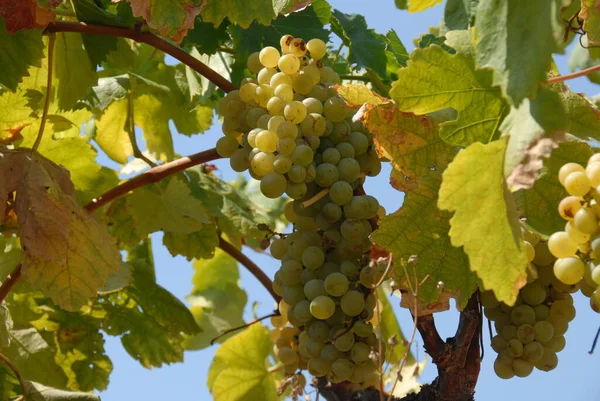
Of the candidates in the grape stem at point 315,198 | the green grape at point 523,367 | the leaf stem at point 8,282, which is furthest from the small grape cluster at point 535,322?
the leaf stem at point 8,282

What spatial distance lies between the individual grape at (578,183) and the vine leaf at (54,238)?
897 mm

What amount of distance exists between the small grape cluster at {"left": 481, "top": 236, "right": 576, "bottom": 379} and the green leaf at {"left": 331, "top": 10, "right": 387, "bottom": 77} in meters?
0.76

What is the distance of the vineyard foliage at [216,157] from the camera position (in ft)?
3.15

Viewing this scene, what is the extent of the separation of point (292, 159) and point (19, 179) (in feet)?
1.76

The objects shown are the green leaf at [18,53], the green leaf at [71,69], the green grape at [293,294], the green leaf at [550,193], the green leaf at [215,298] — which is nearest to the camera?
the green leaf at [550,193]

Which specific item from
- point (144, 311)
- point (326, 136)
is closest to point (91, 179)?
point (144, 311)

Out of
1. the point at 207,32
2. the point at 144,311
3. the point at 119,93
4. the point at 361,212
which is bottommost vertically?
the point at 361,212

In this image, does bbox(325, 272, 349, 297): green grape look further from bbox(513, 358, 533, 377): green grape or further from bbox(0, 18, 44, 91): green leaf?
bbox(0, 18, 44, 91): green leaf

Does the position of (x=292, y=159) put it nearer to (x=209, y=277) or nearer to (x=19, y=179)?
(x=19, y=179)

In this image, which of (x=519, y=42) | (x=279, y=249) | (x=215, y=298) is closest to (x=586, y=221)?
(x=519, y=42)

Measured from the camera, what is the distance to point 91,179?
2166 millimetres

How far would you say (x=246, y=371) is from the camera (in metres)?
2.20

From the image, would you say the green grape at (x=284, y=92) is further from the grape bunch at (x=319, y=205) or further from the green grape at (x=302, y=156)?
the green grape at (x=302, y=156)

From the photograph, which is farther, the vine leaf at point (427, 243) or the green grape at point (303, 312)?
the green grape at point (303, 312)
